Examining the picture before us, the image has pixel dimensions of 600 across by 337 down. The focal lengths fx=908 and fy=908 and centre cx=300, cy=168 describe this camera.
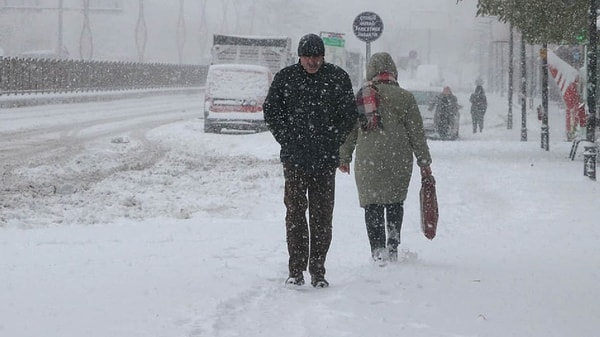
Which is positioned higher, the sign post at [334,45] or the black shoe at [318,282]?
the sign post at [334,45]

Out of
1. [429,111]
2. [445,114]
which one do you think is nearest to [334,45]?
[429,111]

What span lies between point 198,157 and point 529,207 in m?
7.22

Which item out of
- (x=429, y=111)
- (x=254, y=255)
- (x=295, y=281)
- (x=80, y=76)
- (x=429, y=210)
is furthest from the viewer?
(x=80, y=76)

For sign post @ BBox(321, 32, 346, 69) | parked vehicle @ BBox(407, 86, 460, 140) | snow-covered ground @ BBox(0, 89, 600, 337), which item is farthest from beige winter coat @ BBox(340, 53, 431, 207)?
sign post @ BBox(321, 32, 346, 69)

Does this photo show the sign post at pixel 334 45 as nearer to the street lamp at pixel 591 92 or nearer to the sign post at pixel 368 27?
the sign post at pixel 368 27

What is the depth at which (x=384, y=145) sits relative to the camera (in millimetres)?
7070

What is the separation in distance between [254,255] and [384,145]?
145 centimetres

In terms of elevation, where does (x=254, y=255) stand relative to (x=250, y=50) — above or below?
below

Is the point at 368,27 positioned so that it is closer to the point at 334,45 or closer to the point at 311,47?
the point at 311,47

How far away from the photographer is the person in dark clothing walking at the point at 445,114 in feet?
88.6

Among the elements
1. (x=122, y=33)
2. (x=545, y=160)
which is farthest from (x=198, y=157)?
(x=122, y=33)

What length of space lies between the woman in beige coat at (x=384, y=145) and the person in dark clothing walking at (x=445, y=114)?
20.1 meters

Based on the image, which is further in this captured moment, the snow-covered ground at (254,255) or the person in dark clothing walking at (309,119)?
the person in dark clothing walking at (309,119)

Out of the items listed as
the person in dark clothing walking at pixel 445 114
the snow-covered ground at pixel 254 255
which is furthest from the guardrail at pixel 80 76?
the snow-covered ground at pixel 254 255
